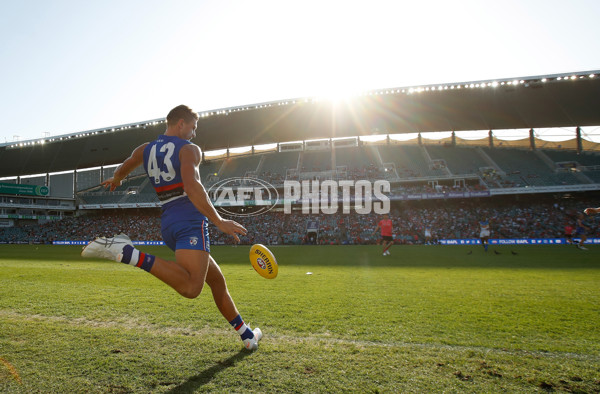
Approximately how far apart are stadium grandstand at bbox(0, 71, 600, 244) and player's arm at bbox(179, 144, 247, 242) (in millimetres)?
29291

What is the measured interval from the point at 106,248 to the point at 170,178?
83 cm

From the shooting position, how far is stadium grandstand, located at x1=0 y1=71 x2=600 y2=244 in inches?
1236

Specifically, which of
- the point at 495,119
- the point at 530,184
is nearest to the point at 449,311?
the point at 530,184

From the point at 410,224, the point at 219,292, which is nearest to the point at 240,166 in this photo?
the point at 410,224

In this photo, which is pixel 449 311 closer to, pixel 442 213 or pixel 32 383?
pixel 32 383

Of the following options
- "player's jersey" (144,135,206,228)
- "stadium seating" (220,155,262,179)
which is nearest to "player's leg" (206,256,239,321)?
"player's jersey" (144,135,206,228)

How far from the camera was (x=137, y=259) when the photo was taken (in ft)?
9.39

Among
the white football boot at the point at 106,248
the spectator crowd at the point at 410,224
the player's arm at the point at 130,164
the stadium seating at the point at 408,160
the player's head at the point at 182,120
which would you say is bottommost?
the spectator crowd at the point at 410,224

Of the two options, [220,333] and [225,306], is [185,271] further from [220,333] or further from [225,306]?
[220,333]

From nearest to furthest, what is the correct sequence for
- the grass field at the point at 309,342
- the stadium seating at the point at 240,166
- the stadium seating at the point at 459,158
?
the grass field at the point at 309,342, the stadium seating at the point at 459,158, the stadium seating at the point at 240,166

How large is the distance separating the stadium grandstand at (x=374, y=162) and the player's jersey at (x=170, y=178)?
2922 cm

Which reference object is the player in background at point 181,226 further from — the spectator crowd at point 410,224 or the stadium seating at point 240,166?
the stadium seating at point 240,166

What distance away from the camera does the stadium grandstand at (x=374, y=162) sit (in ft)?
103

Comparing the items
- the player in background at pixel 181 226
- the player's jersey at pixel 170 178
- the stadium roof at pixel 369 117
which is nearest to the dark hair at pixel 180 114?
the player in background at pixel 181 226
